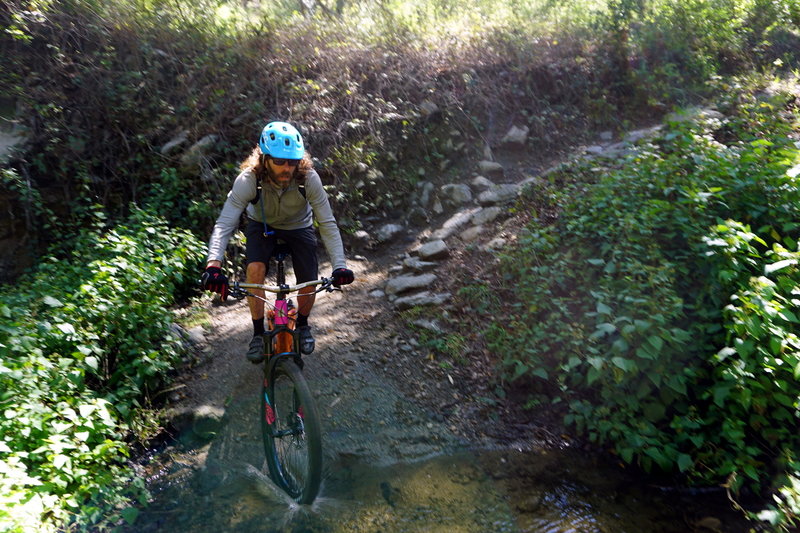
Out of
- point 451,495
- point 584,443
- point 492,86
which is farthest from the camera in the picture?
point 492,86

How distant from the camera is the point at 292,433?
367cm

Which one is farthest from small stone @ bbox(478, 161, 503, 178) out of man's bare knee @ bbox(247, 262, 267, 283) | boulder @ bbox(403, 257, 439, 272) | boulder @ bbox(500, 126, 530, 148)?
man's bare knee @ bbox(247, 262, 267, 283)

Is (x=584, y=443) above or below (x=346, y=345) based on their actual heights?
below

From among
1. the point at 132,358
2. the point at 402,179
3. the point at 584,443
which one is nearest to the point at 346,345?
the point at 132,358

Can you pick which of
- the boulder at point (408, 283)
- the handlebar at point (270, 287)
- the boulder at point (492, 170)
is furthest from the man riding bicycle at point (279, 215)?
the boulder at point (492, 170)

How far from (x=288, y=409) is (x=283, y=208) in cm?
156

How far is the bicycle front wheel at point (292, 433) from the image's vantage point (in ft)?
11.2

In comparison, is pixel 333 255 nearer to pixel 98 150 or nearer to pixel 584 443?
pixel 584 443

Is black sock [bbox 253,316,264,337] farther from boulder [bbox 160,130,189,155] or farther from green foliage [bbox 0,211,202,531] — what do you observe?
boulder [bbox 160,130,189,155]

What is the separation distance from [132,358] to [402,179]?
4968 mm

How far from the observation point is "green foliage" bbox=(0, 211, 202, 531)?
127 inches

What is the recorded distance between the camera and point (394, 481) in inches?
157

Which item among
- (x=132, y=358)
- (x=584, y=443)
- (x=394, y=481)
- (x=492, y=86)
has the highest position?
(x=492, y=86)

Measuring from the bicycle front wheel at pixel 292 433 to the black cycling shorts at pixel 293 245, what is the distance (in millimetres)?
914
